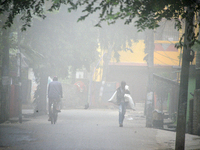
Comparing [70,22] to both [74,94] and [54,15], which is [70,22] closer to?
[54,15]

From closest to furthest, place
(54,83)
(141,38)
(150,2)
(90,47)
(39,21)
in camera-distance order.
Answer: (150,2)
(54,83)
(39,21)
(90,47)
(141,38)

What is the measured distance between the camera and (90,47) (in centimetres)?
2203

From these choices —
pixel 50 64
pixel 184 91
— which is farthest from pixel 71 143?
pixel 50 64

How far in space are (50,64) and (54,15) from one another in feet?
9.21

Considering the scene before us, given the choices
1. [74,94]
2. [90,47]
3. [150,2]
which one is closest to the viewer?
[150,2]

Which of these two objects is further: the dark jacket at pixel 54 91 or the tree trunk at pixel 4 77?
the tree trunk at pixel 4 77

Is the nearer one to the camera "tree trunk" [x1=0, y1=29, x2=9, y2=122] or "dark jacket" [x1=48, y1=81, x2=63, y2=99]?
"dark jacket" [x1=48, y1=81, x2=63, y2=99]

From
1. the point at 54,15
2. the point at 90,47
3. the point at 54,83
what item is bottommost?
the point at 54,83

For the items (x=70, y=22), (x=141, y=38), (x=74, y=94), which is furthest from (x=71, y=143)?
(x=141, y=38)

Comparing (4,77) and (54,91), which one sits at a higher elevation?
(4,77)

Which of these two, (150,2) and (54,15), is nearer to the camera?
(150,2)

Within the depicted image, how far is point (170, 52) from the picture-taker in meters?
38.2

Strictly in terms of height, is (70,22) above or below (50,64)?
above

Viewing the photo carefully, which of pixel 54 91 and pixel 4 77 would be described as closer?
pixel 54 91
